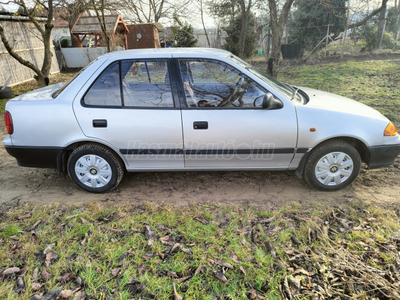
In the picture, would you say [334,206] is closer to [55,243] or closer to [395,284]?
[395,284]

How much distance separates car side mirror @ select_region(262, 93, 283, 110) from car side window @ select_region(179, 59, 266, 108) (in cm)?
14

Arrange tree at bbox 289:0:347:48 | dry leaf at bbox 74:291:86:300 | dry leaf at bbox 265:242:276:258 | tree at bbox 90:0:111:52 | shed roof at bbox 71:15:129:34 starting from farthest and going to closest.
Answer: shed roof at bbox 71:15:129:34 < tree at bbox 289:0:347:48 < tree at bbox 90:0:111:52 < dry leaf at bbox 265:242:276:258 < dry leaf at bbox 74:291:86:300

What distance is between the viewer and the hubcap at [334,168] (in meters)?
3.62

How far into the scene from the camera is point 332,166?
3680 millimetres

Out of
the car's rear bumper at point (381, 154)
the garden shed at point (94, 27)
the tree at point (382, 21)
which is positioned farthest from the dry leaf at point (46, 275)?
the tree at point (382, 21)

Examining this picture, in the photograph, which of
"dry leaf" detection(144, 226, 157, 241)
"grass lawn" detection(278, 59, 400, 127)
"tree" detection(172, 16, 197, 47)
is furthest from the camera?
"tree" detection(172, 16, 197, 47)

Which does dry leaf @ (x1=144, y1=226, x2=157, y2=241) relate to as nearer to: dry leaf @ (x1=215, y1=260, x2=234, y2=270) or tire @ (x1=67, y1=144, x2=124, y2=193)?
dry leaf @ (x1=215, y1=260, x2=234, y2=270)

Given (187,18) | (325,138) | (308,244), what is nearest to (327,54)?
(187,18)

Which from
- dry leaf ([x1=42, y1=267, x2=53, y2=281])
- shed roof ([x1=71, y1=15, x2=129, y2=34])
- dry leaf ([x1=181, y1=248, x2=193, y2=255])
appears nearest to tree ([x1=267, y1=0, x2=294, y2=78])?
dry leaf ([x1=181, y1=248, x2=193, y2=255])

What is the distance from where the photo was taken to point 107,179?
383cm

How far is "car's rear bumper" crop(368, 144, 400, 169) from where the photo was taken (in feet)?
11.9

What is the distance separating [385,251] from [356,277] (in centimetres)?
54

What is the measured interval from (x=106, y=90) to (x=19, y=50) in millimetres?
12057

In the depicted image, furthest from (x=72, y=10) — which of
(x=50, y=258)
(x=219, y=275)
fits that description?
(x=219, y=275)
